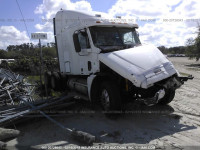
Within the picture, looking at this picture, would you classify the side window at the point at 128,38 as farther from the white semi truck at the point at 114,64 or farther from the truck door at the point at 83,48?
the truck door at the point at 83,48

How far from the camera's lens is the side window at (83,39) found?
21.6 ft

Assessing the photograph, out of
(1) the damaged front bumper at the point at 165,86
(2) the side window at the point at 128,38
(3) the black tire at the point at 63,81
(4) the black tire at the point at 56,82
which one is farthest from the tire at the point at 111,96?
(4) the black tire at the point at 56,82

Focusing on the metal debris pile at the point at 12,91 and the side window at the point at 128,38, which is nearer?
the side window at the point at 128,38

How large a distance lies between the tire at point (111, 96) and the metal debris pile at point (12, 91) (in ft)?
10.4

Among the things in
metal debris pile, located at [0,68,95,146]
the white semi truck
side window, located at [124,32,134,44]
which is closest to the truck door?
the white semi truck

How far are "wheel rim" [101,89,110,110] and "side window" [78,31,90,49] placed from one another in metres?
1.73

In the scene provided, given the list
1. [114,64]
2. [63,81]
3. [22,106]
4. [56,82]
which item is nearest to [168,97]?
[114,64]

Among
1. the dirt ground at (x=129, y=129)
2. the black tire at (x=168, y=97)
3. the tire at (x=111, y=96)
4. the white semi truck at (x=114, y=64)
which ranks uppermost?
the white semi truck at (x=114, y=64)

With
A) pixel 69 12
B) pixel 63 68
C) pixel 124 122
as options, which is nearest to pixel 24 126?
pixel 124 122

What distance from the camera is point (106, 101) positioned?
5.70 m

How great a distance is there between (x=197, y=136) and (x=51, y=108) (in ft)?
12.9

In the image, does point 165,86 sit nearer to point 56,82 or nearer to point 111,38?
point 111,38

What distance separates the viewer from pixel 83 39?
681 centimetres

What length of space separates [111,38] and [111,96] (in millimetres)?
2066
